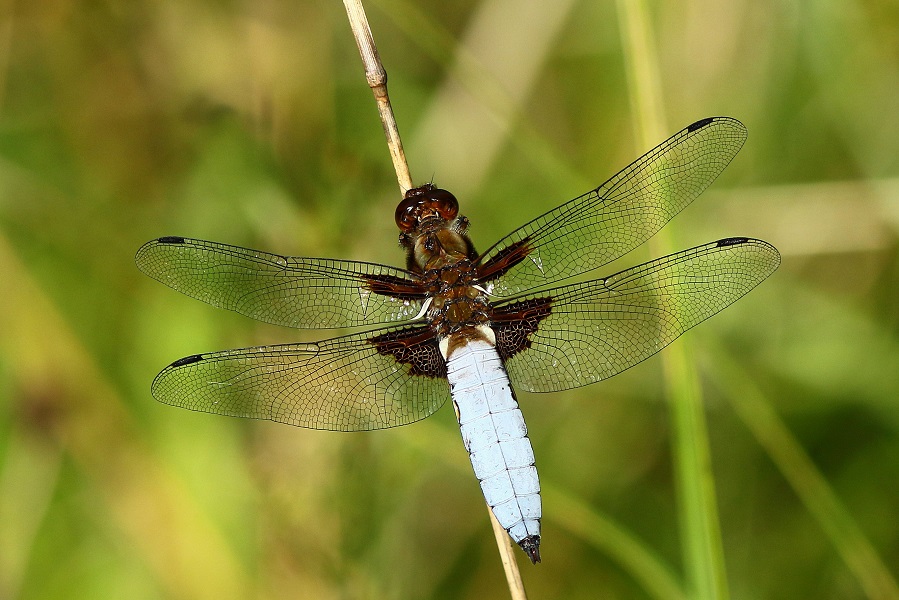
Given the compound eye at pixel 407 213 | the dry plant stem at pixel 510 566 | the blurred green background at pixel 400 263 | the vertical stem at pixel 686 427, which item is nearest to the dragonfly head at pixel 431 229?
the compound eye at pixel 407 213

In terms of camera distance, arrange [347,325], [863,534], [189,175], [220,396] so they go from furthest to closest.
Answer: [189,175] → [863,534] → [347,325] → [220,396]

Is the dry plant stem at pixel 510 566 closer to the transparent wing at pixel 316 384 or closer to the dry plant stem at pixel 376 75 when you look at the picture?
the dry plant stem at pixel 376 75

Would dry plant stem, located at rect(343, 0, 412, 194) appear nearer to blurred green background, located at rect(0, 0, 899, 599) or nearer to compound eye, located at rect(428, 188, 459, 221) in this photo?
compound eye, located at rect(428, 188, 459, 221)

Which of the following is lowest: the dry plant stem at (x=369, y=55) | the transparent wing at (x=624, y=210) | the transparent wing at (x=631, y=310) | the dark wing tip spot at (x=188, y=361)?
the transparent wing at (x=631, y=310)

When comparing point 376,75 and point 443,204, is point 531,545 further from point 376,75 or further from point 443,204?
point 376,75

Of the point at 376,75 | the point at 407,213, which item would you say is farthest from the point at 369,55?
the point at 407,213

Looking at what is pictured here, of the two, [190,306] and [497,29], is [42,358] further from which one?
[497,29]

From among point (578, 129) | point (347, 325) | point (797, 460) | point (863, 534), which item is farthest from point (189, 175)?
point (863, 534)
